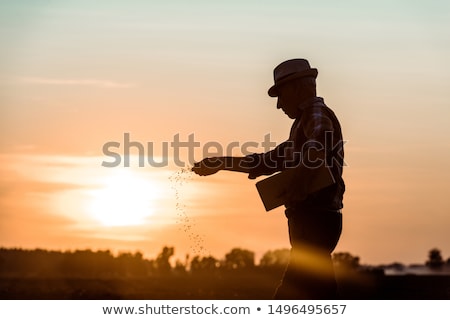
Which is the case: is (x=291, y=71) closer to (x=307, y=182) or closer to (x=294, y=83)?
(x=294, y=83)

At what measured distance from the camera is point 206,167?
13266 mm

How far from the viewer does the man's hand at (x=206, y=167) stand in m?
13.3

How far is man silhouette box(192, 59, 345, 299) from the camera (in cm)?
1245

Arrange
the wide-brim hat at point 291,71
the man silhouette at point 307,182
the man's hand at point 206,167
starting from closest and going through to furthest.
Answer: the man silhouette at point 307,182 → the wide-brim hat at point 291,71 → the man's hand at point 206,167

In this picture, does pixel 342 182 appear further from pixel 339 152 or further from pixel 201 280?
pixel 201 280

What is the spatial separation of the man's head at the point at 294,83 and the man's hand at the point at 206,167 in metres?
0.85

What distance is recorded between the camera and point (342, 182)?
1273 cm

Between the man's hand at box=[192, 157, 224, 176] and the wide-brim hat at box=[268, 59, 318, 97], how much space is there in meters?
0.89

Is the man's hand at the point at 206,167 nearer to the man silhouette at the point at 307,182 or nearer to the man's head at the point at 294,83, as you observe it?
the man silhouette at the point at 307,182

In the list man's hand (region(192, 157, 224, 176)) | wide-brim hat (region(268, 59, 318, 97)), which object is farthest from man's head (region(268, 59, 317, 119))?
man's hand (region(192, 157, 224, 176))

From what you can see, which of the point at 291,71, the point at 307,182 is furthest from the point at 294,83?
the point at 307,182

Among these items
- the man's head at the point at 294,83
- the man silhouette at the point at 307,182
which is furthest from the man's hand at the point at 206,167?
the man's head at the point at 294,83
